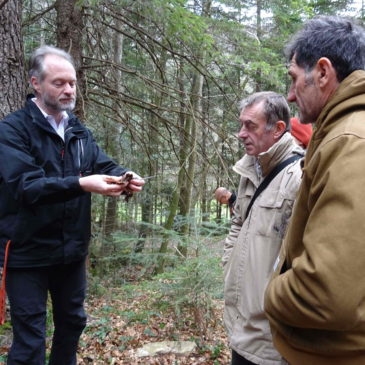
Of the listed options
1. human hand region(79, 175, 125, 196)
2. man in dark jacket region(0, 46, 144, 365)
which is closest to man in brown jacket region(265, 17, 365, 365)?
human hand region(79, 175, 125, 196)

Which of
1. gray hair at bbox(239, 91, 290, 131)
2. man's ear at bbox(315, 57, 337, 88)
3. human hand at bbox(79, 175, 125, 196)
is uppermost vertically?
man's ear at bbox(315, 57, 337, 88)

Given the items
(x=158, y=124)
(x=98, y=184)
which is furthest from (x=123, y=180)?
(x=158, y=124)

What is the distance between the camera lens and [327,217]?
118cm

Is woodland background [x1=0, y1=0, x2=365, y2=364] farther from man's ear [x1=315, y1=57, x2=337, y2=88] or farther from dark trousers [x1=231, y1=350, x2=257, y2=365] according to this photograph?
man's ear [x1=315, y1=57, x2=337, y2=88]

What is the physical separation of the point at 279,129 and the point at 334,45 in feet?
3.20

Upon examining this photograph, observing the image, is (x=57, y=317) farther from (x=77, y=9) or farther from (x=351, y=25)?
(x=77, y=9)

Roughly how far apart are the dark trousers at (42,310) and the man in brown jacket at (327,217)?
1662 mm

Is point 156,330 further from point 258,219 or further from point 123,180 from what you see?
point 258,219

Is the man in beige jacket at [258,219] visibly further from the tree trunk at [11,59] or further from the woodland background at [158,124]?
the tree trunk at [11,59]

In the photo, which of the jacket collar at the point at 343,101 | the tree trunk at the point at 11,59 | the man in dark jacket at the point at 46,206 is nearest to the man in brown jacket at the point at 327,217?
the jacket collar at the point at 343,101

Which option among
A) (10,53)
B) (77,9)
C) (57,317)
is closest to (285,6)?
(77,9)

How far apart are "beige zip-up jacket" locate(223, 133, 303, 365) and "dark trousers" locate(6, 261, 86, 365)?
1139mm

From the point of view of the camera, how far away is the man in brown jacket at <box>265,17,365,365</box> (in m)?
1.16

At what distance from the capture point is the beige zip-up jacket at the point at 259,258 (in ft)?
6.97
